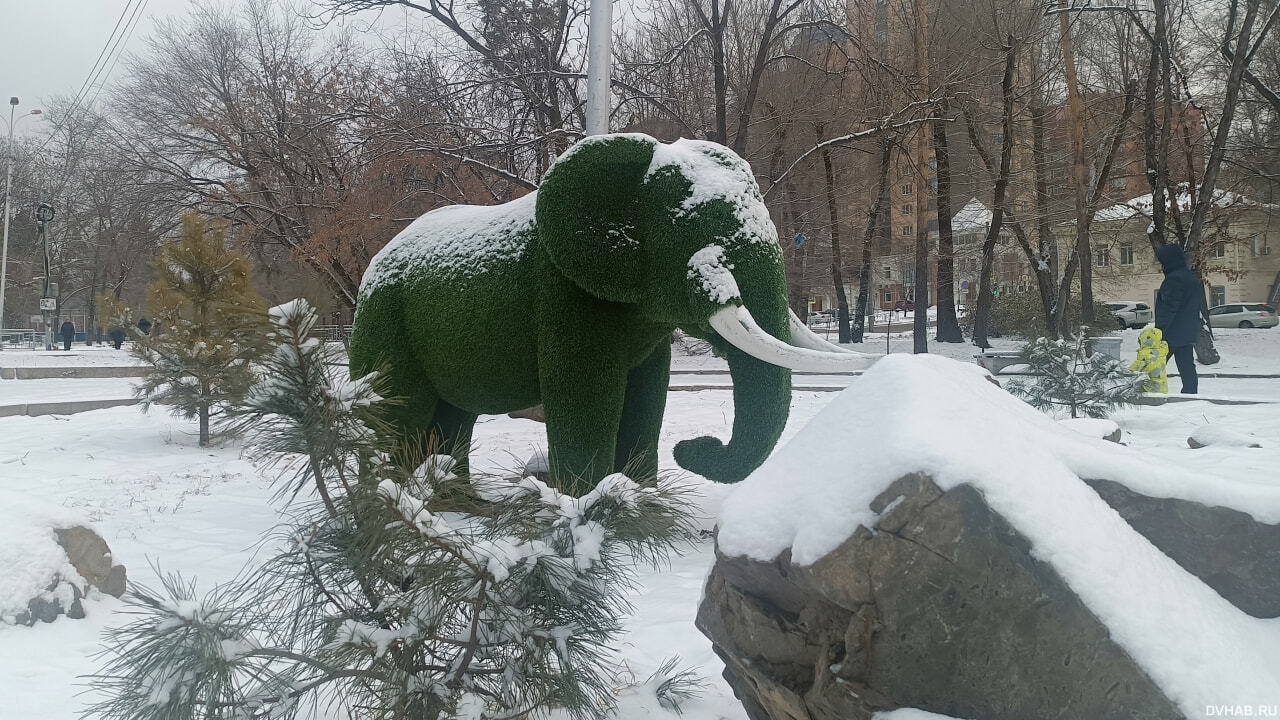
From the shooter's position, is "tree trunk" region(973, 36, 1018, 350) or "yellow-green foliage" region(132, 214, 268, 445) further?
"tree trunk" region(973, 36, 1018, 350)

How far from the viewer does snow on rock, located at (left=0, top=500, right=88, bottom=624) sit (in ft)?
9.52

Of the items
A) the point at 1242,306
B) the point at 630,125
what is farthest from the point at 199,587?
the point at 1242,306

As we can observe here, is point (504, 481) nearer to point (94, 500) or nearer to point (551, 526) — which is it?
point (551, 526)

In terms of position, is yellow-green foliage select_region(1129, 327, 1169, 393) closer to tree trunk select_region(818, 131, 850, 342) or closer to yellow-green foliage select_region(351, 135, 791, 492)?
yellow-green foliage select_region(351, 135, 791, 492)

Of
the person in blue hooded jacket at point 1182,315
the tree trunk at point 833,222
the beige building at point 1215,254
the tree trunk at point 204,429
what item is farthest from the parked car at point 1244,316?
the tree trunk at point 204,429

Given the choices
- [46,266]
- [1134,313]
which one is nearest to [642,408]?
[46,266]

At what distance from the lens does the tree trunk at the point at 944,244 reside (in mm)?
16875

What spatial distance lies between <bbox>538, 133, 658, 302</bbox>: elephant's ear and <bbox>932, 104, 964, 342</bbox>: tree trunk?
1373 centimetres

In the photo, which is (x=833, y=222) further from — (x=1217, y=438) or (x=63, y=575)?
(x=63, y=575)

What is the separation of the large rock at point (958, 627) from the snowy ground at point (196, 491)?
A: 0.77 m

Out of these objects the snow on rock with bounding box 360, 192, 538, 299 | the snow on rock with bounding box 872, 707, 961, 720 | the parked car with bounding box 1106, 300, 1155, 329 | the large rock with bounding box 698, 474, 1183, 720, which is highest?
the snow on rock with bounding box 360, 192, 538, 299

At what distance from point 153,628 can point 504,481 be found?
29.3 inches

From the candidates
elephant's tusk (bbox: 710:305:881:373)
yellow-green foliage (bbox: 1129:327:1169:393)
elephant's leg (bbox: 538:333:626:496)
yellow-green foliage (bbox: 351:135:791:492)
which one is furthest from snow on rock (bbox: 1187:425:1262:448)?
yellow-green foliage (bbox: 1129:327:1169:393)

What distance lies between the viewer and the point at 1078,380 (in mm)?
7641
